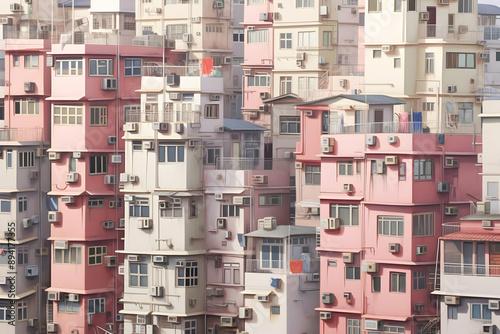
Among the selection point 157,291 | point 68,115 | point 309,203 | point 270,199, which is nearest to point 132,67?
point 68,115

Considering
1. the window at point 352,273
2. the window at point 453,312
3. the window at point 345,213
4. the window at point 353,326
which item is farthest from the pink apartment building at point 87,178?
the window at point 453,312

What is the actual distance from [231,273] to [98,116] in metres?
9.13

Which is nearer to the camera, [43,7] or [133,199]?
[133,199]

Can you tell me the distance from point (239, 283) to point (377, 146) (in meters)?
9.19

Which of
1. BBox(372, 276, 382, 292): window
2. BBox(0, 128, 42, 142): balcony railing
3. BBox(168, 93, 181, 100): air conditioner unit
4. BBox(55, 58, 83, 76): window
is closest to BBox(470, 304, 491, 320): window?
BBox(372, 276, 382, 292): window

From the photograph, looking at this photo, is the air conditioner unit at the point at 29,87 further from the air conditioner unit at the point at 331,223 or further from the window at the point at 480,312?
the window at the point at 480,312

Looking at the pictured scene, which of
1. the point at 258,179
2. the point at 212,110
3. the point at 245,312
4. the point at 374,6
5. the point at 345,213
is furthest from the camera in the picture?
the point at 212,110

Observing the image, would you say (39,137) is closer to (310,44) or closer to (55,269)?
(55,269)

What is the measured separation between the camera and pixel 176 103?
7062 cm

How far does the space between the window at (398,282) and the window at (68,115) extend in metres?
16.4

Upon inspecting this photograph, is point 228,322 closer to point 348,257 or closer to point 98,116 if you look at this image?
point 348,257

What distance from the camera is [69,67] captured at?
239ft

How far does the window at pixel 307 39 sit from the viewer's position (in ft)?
250

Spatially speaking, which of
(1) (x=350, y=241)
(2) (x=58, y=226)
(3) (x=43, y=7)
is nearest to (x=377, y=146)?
(1) (x=350, y=241)
